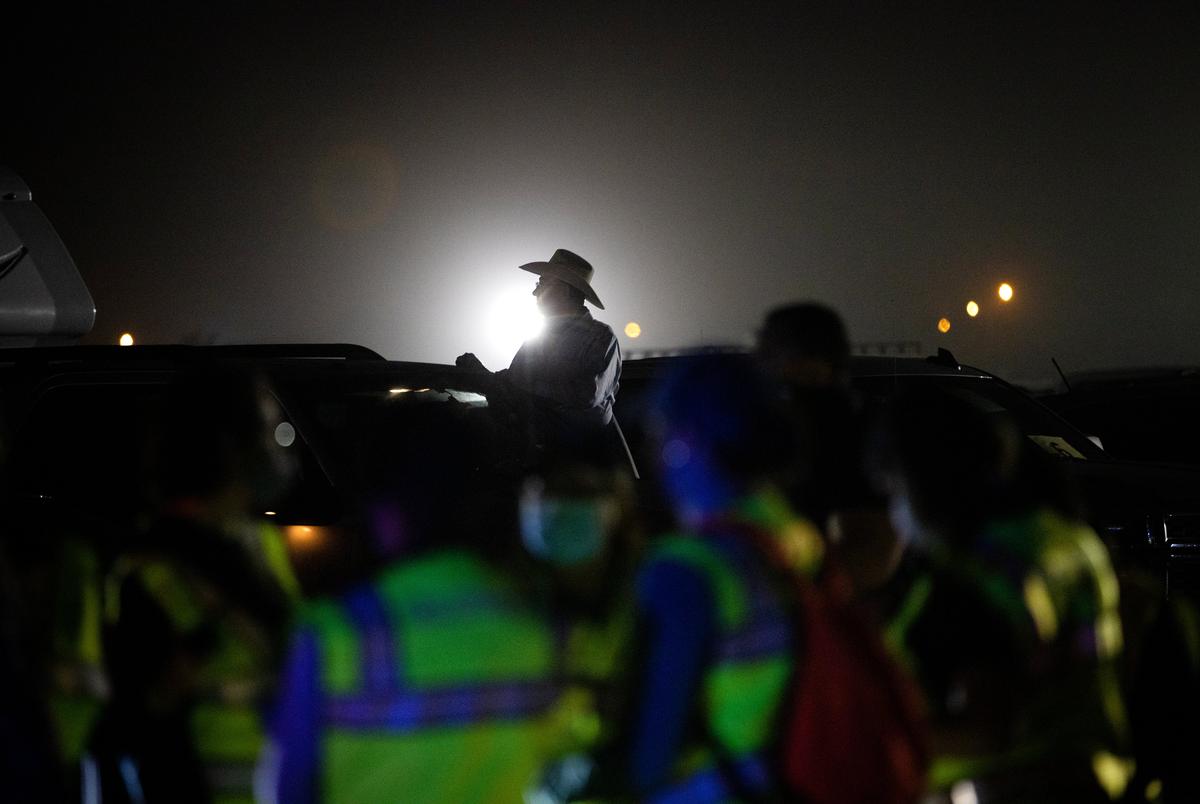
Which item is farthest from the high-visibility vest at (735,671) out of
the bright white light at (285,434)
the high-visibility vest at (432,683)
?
the bright white light at (285,434)

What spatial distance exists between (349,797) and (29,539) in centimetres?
133

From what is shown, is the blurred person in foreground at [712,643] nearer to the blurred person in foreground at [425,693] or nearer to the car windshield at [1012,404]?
the blurred person in foreground at [425,693]

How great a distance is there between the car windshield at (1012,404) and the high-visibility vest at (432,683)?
5538 mm

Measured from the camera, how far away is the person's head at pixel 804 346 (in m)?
3.87

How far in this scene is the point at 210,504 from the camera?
8.10 feet

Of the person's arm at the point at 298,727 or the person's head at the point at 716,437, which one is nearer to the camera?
the person's arm at the point at 298,727

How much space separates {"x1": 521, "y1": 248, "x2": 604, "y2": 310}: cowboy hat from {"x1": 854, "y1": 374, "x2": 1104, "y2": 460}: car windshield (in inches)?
68.5

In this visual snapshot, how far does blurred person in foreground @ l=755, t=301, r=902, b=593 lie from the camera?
3785 millimetres

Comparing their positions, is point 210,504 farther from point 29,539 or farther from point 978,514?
point 978,514

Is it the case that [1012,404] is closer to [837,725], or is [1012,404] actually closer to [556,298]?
[556,298]

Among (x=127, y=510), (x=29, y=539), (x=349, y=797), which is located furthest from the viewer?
(x=127, y=510)

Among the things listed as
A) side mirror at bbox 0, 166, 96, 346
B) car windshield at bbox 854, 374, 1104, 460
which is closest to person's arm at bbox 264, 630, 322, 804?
car windshield at bbox 854, 374, 1104, 460

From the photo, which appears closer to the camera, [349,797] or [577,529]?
[349,797]

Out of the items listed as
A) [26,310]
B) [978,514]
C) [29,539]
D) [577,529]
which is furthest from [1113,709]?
[26,310]
